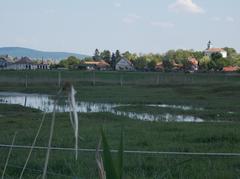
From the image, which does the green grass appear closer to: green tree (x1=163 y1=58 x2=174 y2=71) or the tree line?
the tree line

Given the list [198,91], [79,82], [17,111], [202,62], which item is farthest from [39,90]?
[202,62]

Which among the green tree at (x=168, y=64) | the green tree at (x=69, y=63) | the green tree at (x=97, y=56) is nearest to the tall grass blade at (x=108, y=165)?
the green tree at (x=168, y=64)

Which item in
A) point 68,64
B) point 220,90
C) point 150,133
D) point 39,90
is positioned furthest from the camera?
point 68,64

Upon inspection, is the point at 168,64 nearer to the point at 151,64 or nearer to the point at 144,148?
the point at 151,64

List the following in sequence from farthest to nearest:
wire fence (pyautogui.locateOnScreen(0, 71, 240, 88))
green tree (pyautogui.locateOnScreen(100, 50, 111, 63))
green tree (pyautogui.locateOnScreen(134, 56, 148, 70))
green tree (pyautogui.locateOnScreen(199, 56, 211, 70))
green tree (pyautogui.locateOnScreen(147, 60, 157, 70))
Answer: green tree (pyautogui.locateOnScreen(100, 50, 111, 63)) < green tree (pyautogui.locateOnScreen(134, 56, 148, 70)) < green tree (pyautogui.locateOnScreen(147, 60, 157, 70)) < green tree (pyautogui.locateOnScreen(199, 56, 211, 70)) < wire fence (pyautogui.locateOnScreen(0, 71, 240, 88))

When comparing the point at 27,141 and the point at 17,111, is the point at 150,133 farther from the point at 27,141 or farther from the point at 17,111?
the point at 17,111

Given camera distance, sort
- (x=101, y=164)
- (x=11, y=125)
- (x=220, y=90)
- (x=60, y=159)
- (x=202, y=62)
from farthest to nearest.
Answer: (x=202, y=62)
(x=220, y=90)
(x=11, y=125)
(x=60, y=159)
(x=101, y=164)

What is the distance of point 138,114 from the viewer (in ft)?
73.8

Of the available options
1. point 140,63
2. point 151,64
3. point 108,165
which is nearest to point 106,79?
point 151,64

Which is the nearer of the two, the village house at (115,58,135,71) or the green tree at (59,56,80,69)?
the green tree at (59,56,80,69)

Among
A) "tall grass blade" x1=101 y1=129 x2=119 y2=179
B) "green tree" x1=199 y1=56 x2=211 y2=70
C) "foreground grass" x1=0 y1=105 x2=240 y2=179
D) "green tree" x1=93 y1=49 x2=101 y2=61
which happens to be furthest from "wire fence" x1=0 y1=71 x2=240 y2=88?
"green tree" x1=93 y1=49 x2=101 y2=61

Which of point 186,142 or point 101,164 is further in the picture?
point 186,142

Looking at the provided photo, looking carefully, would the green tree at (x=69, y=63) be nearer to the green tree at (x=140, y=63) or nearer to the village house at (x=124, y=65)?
the village house at (x=124, y=65)

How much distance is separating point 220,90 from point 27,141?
27924 millimetres
